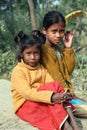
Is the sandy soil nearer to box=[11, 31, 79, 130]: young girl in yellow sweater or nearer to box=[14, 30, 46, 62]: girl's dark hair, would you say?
box=[11, 31, 79, 130]: young girl in yellow sweater

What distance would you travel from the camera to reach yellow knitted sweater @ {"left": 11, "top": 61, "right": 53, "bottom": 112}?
296 cm

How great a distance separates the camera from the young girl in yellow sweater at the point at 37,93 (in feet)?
9.54

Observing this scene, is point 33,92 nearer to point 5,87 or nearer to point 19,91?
point 19,91

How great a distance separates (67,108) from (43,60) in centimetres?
61

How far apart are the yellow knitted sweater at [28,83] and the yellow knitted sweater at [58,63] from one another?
9 centimetres

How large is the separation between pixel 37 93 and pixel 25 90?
0.11 meters

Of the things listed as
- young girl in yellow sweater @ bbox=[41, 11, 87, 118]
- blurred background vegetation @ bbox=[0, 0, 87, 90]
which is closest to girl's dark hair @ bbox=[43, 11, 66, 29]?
young girl in yellow sweater @ bbox=[41, 11, 87, 118]

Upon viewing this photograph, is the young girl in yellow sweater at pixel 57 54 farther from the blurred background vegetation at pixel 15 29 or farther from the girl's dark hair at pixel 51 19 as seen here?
the blurred background vegetation at pixel 15 29

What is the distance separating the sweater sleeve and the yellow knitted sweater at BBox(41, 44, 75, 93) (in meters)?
0.33

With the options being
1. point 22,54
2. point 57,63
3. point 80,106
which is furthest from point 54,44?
point 80,106

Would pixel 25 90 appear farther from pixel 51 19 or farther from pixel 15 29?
pixel 15 29

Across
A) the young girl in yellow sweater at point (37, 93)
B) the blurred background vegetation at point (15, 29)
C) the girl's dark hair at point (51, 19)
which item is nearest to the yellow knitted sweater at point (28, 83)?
the young girl in yellow sweater at point (37, 93)

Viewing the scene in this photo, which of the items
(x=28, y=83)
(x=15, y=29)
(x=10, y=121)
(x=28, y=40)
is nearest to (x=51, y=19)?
(x=28, y=40)

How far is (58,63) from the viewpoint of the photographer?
3.42m
